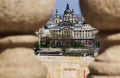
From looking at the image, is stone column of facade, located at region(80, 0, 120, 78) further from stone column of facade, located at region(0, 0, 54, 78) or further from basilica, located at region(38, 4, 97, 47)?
basilica, located at region(38, 4, 97, 47)

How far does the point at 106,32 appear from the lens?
2.93 m

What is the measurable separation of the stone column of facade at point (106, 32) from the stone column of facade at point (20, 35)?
0.86 ft

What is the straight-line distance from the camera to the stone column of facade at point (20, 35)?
2674mm

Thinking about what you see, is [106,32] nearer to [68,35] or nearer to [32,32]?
[32,32]

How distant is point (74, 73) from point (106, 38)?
7.26 m

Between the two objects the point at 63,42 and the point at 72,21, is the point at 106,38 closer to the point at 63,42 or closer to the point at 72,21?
the point at 63,42

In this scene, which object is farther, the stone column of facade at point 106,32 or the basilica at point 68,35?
the basilica at point 68,35

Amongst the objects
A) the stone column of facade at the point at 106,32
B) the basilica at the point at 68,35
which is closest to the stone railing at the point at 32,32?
the stone column of facade at the point at 106,32

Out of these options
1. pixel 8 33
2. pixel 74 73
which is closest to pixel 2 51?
pixel 8 33

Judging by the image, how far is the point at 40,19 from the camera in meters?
2.73

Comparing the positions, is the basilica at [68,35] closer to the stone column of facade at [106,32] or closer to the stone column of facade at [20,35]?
the stone column of facade at [106,32]

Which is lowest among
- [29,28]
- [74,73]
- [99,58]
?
[74,73]

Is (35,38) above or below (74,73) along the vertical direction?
above

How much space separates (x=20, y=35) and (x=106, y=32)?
555mm
